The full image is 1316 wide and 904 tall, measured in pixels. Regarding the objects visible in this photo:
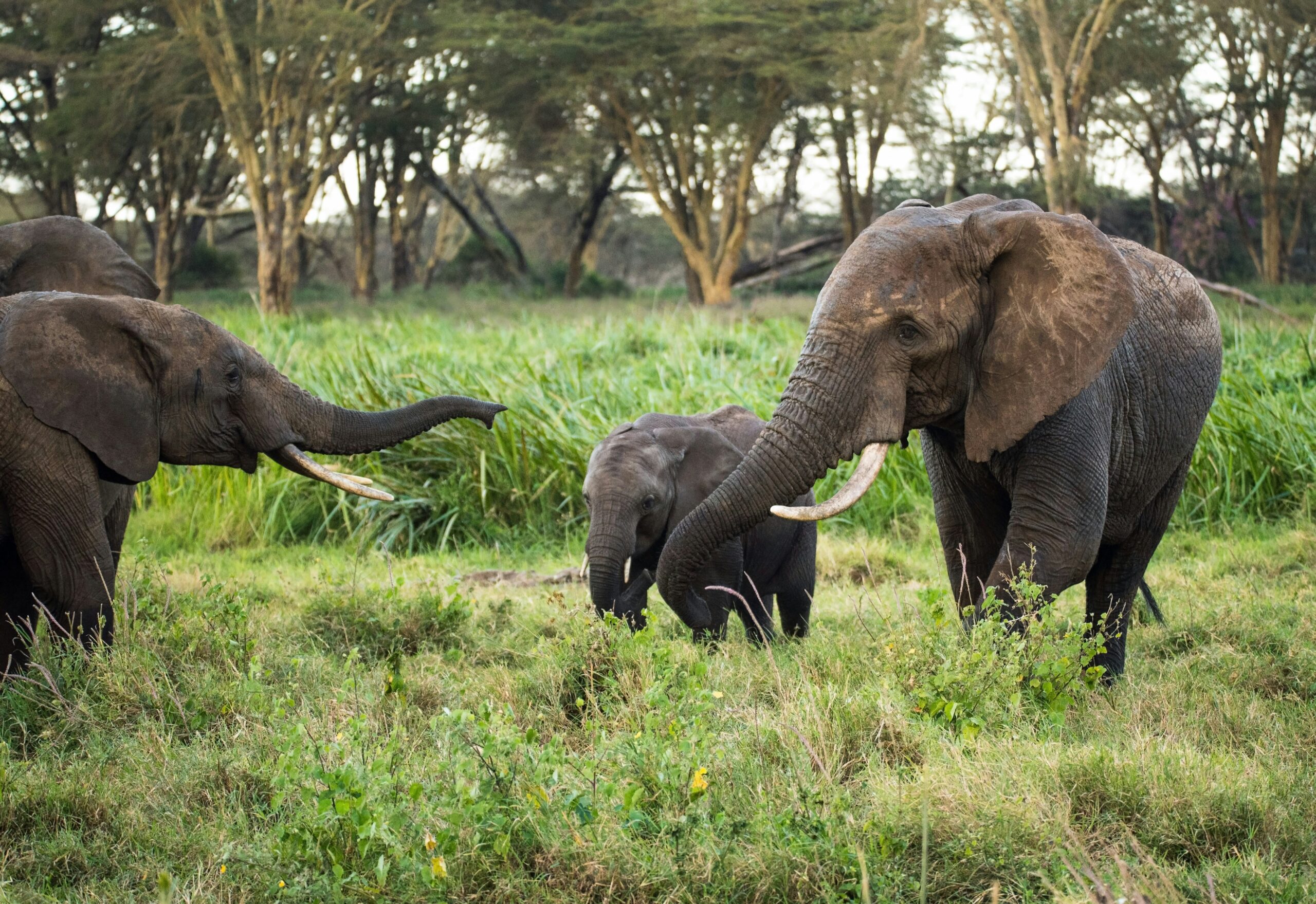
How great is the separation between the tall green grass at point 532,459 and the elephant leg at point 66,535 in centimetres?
382

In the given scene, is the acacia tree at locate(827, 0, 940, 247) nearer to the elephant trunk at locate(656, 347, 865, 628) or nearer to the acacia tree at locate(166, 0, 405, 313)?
the acacia tree at locate(166, 0, 405, 313)

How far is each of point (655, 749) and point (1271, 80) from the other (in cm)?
2468

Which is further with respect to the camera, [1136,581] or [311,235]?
[311,235]

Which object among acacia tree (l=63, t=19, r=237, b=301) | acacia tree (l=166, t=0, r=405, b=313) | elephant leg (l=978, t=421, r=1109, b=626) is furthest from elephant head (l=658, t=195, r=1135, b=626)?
acacia tree (l=63, t=19, r=237, b=301)

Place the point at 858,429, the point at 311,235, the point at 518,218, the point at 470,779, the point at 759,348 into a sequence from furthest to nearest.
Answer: the point at 518,218, the point at 311,235, the point at 759,348, the point at 858,429, the point at 470,779

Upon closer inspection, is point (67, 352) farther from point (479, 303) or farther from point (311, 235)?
point (311, 235)

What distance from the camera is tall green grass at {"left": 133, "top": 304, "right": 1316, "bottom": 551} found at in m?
8.12

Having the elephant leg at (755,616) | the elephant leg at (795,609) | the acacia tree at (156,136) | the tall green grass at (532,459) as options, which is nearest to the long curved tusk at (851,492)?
the elephant leg at (755,616)

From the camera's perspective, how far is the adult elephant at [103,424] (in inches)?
164

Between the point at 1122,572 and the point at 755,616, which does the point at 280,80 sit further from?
the point at 1122,572

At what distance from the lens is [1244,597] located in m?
5.90

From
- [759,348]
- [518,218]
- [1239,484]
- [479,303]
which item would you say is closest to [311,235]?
[479,303]

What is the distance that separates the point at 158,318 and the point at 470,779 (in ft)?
6.68

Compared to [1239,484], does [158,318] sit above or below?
above
